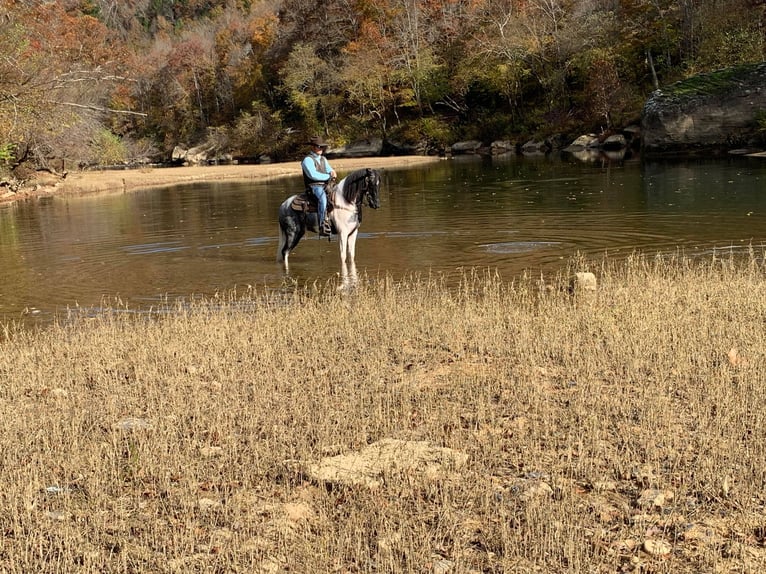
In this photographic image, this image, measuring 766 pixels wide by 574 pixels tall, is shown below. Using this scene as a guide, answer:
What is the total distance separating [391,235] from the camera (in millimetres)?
20594

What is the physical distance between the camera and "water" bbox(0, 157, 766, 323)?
1509 centimetres

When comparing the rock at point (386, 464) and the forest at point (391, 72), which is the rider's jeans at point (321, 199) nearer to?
the rock at point (386, 464)

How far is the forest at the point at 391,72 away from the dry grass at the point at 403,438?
→ 94.2 feet

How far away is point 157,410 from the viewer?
6895mm

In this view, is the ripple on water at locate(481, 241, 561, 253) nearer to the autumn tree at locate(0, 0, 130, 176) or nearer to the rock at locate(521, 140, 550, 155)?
the autumn tree at locate(0, 0, 130, 176)

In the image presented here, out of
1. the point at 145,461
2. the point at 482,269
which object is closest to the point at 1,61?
the point at 482,269

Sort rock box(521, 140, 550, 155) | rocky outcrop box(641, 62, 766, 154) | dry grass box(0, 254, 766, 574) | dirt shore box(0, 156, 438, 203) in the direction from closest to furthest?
dry grass box(0, 254, 766, 574)
rocky outcrop box(641, 62, 766, 154)
dirt shore box(0, 156, 438, 203)
rock box(521, 140, 550, 155)

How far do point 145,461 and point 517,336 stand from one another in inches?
174

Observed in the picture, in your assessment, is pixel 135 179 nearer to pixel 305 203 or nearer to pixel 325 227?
pixel 305 203

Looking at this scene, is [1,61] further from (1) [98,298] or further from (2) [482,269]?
(2) [482,269]

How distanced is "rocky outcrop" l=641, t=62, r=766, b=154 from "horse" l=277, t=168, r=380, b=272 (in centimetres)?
3607

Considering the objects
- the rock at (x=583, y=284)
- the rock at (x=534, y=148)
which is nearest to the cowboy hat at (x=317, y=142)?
the rock at (x=583, y=284)

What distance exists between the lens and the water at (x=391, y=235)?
15.1 m

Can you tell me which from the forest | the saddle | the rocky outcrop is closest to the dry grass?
the saddle
